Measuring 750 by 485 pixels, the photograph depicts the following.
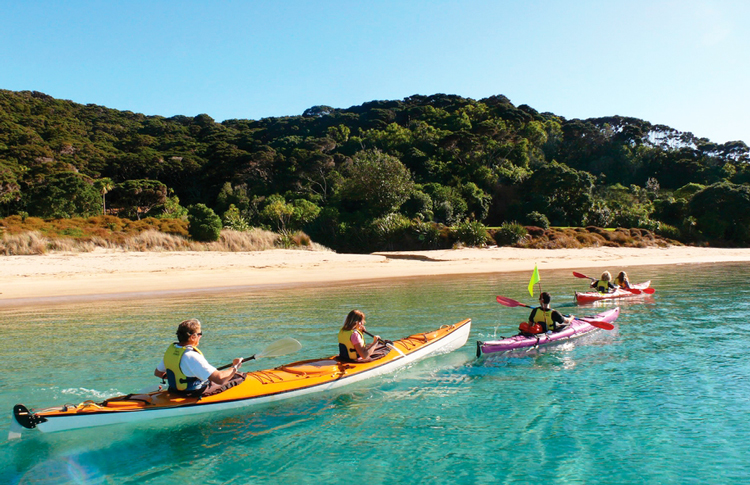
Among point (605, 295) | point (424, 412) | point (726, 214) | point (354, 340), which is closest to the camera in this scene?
point (424, 412)

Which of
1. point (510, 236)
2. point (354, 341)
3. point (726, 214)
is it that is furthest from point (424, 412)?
point (726, 214)

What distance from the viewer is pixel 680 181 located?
5447cm

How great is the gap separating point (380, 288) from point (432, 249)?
12134mm

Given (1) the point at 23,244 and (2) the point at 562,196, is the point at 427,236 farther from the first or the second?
(1) the point at 23,244

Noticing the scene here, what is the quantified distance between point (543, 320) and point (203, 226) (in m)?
18.2

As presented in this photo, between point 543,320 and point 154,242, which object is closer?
point 543,320

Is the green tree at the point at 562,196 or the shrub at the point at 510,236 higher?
the green tree at the point at 562,196

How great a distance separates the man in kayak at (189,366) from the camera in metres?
5.24

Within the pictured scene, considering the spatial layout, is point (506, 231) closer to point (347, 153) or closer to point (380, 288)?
point (380, 288)

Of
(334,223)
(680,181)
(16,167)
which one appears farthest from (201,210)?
(680,181)

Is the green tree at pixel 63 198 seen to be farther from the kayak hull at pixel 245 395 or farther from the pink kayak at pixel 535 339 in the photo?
the pink kayak at pixel 535 339

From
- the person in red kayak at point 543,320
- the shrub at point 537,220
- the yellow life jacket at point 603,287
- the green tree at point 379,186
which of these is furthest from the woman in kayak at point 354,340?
the shrub at point 537,220

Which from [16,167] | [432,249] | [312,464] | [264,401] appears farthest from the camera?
[16,167]

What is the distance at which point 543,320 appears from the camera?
29.1 feet
